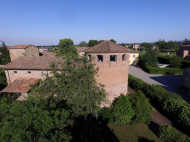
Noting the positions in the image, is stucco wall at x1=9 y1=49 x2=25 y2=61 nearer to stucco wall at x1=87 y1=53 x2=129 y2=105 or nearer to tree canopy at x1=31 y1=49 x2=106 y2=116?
tree canopy at x1=31 y1=49 x2=106 y2=116

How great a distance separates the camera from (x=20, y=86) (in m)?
16.9

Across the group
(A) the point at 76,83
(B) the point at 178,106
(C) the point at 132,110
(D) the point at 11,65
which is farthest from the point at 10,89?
(B) the point at 178,106

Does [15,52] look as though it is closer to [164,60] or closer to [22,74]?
[22,74]

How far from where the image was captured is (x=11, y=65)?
18.9 m

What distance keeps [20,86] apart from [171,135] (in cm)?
1927

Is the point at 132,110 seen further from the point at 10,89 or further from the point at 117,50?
the point at 10,89

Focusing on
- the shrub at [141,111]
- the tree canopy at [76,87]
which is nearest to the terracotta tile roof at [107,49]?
the tree canopy at [76,87]

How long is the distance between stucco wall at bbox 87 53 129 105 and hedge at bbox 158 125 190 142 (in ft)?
19.0

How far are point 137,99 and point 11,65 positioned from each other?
783 inches

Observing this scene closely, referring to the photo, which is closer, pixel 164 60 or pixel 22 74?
pixel 22 74

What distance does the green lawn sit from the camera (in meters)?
11.2

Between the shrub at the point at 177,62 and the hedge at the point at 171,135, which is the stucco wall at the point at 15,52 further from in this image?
the shrub at the point at 177,62

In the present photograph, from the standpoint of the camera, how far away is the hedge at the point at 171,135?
950 centimetres

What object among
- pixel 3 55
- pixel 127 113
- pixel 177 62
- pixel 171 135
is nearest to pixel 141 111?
pixel 127 113
